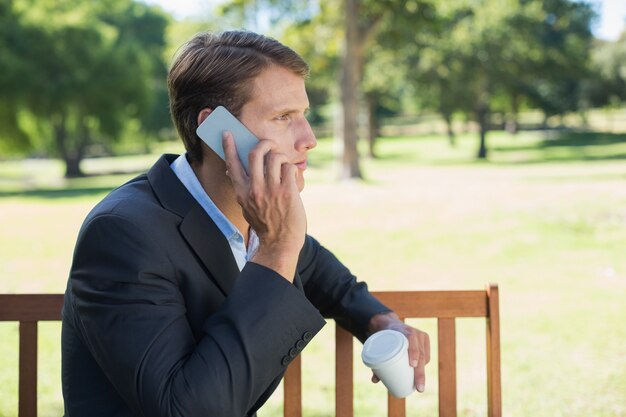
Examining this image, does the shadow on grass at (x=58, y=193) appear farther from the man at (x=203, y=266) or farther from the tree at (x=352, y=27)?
the man at (x=203, y=266)

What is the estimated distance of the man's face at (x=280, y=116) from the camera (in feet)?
7.26

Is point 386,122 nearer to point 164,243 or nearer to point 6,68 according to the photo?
point 6,68

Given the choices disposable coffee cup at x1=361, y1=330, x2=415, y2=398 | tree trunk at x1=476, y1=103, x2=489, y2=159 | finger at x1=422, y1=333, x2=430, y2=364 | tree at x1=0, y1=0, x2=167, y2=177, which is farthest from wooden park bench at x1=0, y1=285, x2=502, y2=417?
tree trunk at x1=476, y1=103, x2=489, y2=159

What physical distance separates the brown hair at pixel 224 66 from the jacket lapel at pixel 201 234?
8.6 inches

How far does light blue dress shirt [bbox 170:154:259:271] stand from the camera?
7.59ft

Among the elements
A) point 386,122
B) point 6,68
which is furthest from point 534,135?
point 6,68

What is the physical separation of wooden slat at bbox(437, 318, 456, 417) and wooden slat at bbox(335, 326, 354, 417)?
1.11ft

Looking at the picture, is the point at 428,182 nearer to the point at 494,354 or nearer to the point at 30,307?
the point at 494,354

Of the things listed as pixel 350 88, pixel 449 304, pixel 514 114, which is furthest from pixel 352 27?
pixel 514 114

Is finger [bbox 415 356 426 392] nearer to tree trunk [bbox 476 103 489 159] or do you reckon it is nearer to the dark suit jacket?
the dark suit jacket

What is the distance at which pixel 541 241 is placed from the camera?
1251 cm

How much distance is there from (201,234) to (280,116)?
41cm

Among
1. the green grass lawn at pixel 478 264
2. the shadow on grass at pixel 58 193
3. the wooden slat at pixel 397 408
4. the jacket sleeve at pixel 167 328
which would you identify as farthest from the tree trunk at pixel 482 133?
the jacket sleeve at pixel 167 328

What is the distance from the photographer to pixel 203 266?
218cm
